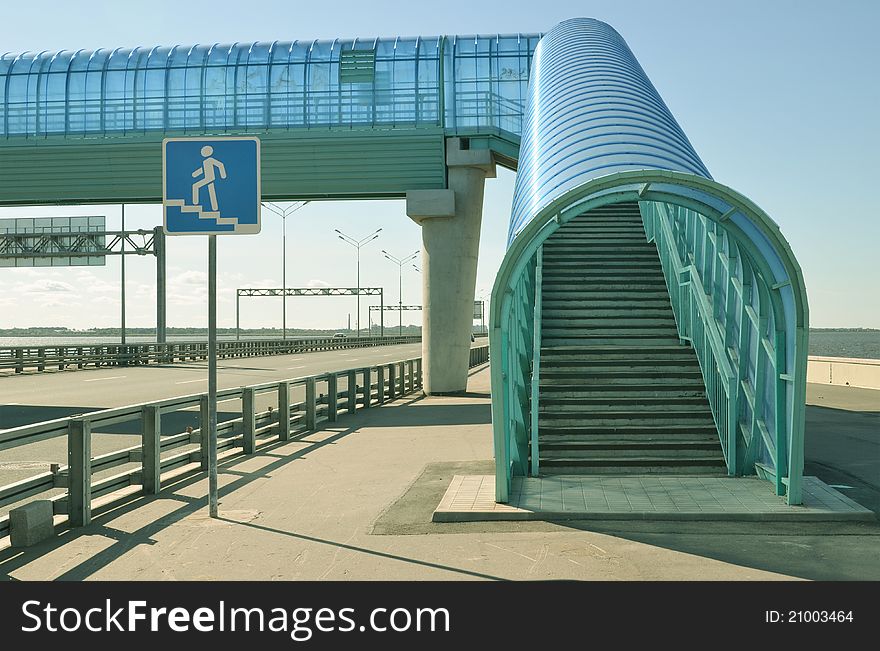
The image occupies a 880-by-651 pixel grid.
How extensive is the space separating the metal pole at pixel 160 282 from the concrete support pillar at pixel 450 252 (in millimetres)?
26399

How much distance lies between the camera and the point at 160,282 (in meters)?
51.5

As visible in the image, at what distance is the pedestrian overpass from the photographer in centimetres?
1035

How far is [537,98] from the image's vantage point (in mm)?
19391

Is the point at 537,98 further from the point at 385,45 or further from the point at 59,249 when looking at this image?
the point at 59,249

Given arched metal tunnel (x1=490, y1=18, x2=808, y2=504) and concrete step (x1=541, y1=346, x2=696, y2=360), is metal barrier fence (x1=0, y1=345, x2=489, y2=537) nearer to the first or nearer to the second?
arched metal tunnel (x1=490, y1=18, x2=808, y2=504)

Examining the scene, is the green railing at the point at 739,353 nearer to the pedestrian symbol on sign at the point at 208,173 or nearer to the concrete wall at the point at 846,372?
the pedestrian symbol on sign at the point at 208,173

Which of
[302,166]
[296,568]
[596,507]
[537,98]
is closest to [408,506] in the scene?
[596,507]

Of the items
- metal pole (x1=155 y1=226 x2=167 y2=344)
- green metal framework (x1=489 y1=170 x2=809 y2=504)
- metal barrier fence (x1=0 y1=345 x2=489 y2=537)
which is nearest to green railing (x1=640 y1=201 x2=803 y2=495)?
green metal framework (x1=489 y1=170 x2=809 y2=504)

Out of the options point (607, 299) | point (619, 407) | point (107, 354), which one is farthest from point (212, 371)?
point (107, 354)

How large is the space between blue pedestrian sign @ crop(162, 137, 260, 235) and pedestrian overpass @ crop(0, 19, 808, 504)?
8.27ft
